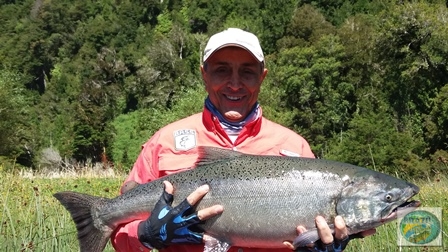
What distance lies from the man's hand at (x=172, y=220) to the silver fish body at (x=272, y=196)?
6 centimetres

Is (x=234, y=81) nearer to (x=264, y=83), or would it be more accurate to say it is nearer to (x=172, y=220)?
(x=172, y=220)

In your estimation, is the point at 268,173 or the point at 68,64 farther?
the point at 68,64

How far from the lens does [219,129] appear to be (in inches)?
132

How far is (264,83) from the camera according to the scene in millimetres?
48281

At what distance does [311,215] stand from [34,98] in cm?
8145

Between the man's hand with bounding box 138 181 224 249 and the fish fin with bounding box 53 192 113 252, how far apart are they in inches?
11.5

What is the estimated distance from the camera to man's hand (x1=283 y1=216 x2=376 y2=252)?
114 inches

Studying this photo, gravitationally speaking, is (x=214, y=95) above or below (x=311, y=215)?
above

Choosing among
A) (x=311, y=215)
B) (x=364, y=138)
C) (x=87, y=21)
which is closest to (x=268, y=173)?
(x=311, y=215)

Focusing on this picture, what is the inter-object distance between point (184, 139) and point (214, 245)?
60 centimetres

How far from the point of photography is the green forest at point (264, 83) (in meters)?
39.3

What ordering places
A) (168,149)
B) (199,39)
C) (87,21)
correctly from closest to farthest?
(168,149) < (199,39) < (87,21)

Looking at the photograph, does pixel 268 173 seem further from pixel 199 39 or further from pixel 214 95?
pixel 199 39

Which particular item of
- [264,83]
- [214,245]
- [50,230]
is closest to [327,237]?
[214,245]
